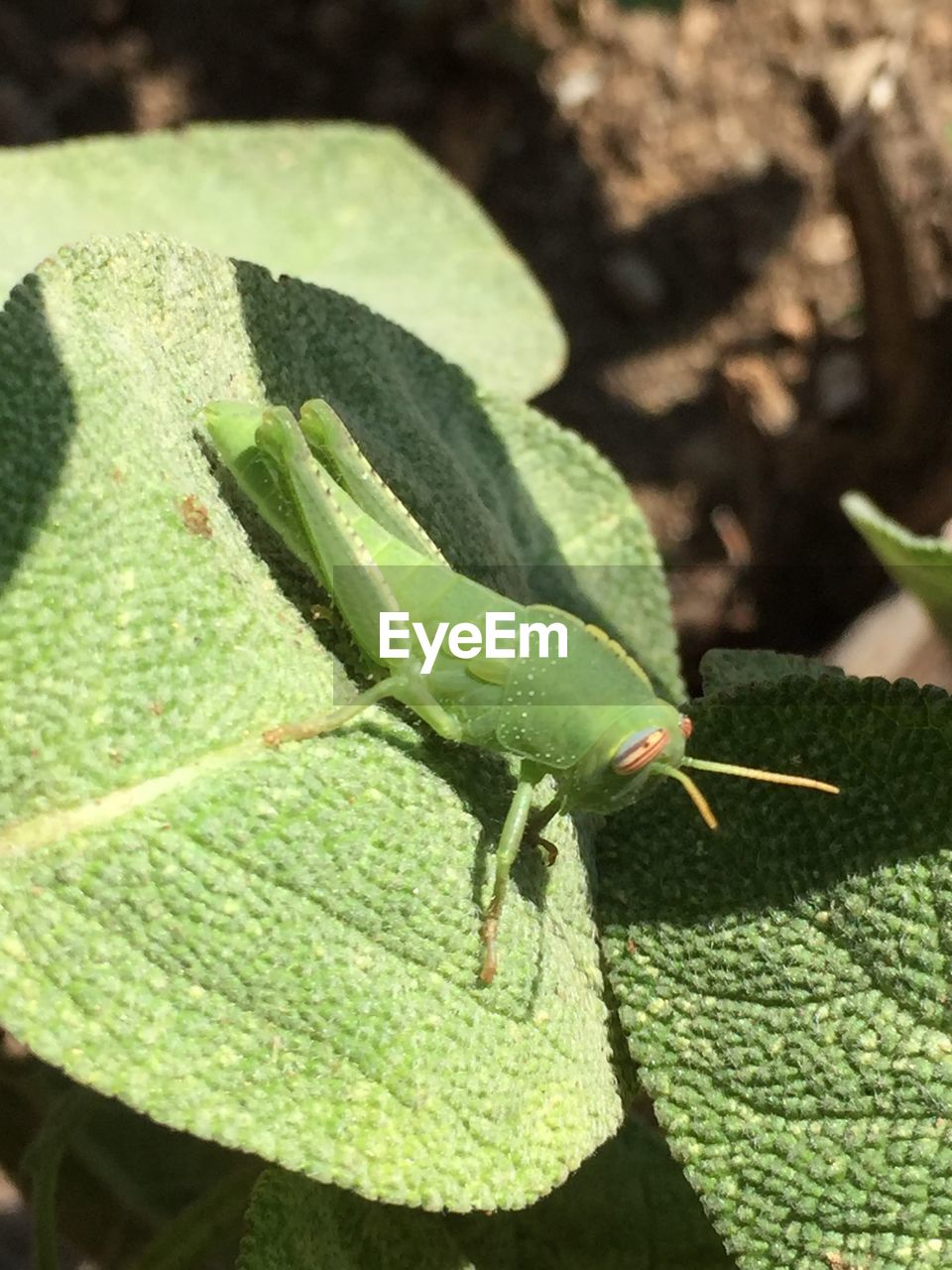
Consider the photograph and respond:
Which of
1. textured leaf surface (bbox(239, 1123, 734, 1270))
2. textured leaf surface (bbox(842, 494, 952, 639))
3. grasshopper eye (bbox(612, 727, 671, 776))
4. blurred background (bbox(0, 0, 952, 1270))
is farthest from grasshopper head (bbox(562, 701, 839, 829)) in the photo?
blurred background (bbox(0, 0, 952, 1270))

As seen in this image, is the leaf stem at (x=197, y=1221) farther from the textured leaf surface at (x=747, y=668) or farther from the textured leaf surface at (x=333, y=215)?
the textured leaf surface at (x=333, y=215)

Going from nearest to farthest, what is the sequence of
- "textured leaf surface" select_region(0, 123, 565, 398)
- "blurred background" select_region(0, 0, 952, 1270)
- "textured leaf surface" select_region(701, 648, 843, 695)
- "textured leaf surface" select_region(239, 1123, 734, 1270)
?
"textured leaf surface" select_region(239, 1123, 734, 1270), "textured leaf surface" select_region(701, 648, 843, 695), "textured leaf surface" select_region(0, 123, 565, 398), "blurred background" select_region(0, 0, 952, 1270)

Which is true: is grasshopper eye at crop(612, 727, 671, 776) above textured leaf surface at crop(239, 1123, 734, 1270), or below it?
above

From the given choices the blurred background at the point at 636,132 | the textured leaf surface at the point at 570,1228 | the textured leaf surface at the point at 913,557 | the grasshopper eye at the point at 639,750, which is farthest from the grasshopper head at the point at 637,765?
the blurred background at the point at 636,132

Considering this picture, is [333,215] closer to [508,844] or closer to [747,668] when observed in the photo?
[747,668]

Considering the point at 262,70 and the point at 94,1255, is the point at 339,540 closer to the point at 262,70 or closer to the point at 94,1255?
the point at 94,1255

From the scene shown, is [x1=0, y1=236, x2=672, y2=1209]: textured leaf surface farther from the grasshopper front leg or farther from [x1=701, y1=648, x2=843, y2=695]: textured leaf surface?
[x1=701, y1=648, x2=843, y2=695]: textured leaf surface
